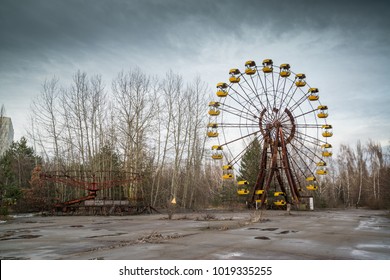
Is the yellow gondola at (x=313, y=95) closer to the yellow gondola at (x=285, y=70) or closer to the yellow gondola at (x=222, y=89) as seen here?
the yellow gondola at (x=285, y=70)

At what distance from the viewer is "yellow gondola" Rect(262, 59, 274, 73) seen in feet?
93.1

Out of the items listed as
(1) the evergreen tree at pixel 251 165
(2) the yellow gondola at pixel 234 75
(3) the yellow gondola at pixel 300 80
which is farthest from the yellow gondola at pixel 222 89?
(1) the evergreen tree at pixel 251 165

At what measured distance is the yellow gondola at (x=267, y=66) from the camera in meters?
28.4

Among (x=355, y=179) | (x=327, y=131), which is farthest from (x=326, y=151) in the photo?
(x=355, y=179)

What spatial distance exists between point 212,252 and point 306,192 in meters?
45.1

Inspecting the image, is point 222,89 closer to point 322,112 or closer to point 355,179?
point 322,112

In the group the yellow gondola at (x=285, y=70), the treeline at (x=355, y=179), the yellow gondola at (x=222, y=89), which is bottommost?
the treeline at (x=355, y=179)

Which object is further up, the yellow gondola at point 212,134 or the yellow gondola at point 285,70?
the yellow gondola at point 285,70

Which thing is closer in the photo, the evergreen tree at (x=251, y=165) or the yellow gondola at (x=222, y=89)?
the yellow gondola at (x=222, y=89)

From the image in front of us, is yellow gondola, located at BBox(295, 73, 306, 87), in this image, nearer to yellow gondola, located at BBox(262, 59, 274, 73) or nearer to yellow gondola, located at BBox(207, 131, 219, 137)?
yellow gondola, located at BBox(262, 59, 274, 73)

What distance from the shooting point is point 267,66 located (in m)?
28.6

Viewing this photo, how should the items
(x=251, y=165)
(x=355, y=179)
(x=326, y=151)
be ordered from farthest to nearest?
1. (x=355, y=179)
2. (x=251, y=165)
3. (x=326, y=151)
